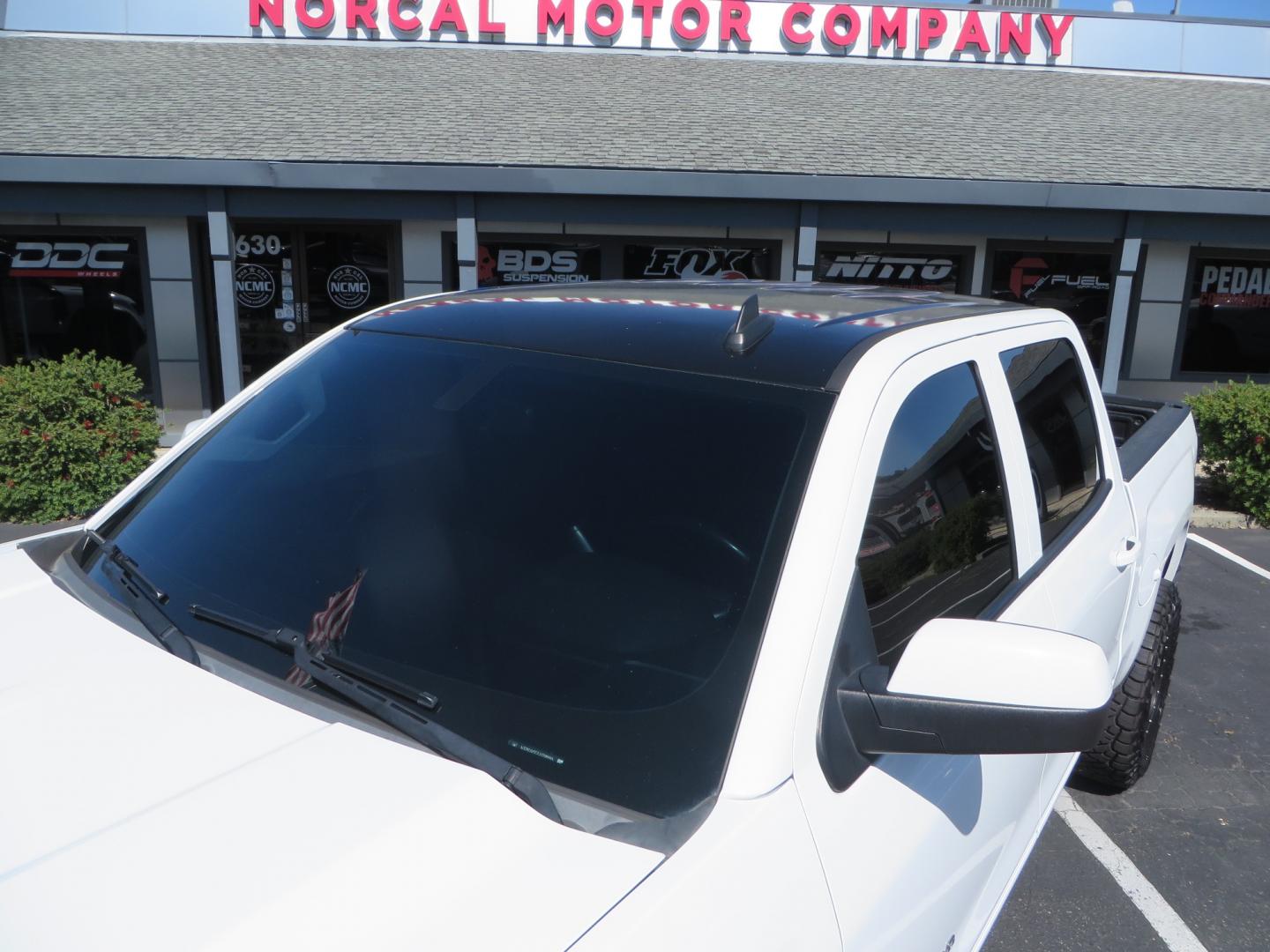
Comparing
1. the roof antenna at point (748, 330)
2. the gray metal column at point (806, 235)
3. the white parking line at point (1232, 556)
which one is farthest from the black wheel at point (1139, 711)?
the gray metal column at point (806, 235)

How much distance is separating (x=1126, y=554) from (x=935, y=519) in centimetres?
122

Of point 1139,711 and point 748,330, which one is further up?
point 748,330

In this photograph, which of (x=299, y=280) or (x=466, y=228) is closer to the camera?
(x=466, y=228)

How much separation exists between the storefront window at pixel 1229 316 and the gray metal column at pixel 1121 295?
2.95 meters

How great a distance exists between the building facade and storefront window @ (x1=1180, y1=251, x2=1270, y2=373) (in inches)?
1.5

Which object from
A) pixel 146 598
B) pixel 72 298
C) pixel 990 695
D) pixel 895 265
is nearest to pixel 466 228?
pixel 72 298

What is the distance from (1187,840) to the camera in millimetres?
3590

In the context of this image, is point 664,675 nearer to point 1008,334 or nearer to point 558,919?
point 558,919

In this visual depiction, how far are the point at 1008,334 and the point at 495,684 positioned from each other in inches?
65.6

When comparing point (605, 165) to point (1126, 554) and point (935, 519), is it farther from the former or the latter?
point (935, 519)

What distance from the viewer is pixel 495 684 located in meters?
1.66

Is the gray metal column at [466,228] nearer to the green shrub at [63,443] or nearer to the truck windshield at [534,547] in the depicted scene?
the green shrub at [63,443]

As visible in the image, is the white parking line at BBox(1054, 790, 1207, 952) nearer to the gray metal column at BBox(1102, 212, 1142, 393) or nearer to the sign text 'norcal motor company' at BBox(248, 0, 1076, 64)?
the gray metal column at BBox(1102, 212, 1142, 393)

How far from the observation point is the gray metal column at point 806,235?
10812mm
